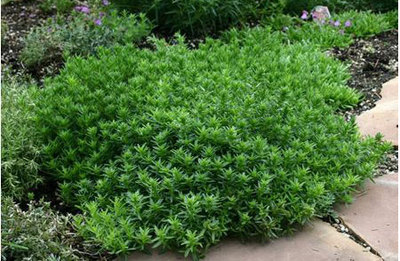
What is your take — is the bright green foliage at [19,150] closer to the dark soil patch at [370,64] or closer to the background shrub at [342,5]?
the dark soil patch at [370,64]

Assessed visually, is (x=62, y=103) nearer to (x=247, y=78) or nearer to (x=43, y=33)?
(x=247, y=78)

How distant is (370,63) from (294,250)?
2827mm

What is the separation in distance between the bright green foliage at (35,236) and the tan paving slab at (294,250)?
36 centimetres

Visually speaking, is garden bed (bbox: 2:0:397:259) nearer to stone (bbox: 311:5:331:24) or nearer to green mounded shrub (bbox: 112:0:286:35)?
green mounded shrub (bbox: 112:0:286:35)

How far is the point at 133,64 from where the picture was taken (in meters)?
4.80

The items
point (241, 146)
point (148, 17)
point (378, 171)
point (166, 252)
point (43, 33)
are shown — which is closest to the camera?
point (166, 252)

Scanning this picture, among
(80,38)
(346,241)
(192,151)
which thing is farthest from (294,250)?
(80,38)

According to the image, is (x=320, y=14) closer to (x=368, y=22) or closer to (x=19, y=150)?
(x=368, y=22)

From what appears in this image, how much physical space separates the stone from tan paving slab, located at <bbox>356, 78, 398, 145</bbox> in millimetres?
1520

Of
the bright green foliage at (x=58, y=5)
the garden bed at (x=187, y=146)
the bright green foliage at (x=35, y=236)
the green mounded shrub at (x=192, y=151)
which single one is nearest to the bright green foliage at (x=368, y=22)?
the garden bed at (x=187, y=146)

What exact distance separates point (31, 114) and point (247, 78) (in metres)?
1.50

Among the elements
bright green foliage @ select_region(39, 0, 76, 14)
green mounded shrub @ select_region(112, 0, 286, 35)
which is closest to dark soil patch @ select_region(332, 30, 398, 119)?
green mounded shrub @ select_region(112, 0, 286, 35)

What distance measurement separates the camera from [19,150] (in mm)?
4133

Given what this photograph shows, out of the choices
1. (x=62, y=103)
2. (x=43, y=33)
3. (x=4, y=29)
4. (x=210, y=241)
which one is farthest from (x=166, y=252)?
(x=4, y=29)
